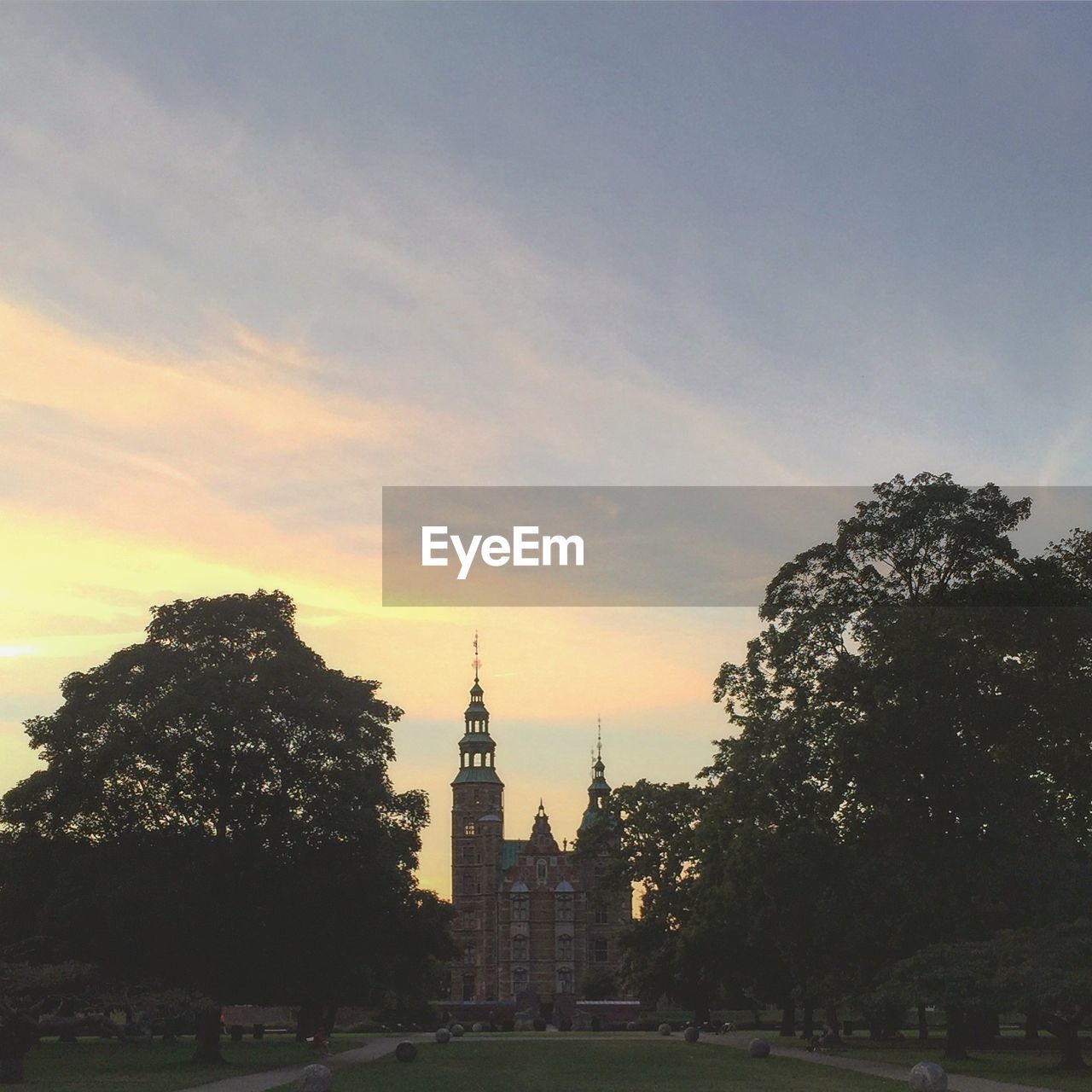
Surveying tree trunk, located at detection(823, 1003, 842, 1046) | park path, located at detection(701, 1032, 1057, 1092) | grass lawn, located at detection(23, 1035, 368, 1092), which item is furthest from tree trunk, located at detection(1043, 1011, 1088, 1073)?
grass lawn, located at detection(23, 1035, 368, 1092)

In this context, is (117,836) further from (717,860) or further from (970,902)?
(970,902)

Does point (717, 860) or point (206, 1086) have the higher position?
point (717, 860)

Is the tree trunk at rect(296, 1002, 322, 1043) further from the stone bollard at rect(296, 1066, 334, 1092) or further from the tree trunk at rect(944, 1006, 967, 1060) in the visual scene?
the stone bollard at rect(296, 1066, 334, 1092)

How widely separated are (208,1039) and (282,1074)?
687 cm

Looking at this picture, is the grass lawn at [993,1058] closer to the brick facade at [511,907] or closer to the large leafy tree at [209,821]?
the large leafy tree at [209,821]

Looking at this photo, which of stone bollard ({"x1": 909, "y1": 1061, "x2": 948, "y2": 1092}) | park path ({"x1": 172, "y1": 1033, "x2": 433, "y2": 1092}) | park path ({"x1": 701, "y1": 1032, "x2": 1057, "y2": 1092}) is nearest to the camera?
stone bollard ({"x1": 909, "y1": 1061, "x2": 948, "y2": 1092})

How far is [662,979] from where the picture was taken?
76562mm

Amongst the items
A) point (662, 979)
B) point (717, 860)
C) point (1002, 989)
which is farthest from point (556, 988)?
point (1002, 989)

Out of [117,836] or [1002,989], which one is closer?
[1002,989]

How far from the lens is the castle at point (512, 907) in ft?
481

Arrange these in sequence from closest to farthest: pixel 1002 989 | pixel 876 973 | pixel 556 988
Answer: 1. pixel 1002 989
2. pixel 876 973
3. pixel 556 988

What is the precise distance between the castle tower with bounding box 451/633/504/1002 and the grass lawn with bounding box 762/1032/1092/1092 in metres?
85.3

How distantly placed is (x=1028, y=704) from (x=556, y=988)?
10954 centimetres

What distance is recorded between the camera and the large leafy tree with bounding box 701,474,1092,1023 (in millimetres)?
43906
